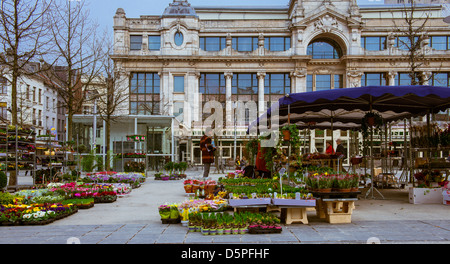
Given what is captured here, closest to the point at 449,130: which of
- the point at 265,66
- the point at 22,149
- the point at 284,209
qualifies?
the point at 284,209

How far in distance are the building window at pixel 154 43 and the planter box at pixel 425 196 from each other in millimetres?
46791

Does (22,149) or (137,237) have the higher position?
(22,149)

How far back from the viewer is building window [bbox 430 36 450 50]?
52.9m

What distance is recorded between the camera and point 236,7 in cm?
6256

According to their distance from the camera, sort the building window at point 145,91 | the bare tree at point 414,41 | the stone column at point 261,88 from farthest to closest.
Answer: the stone column at point 261,88 → the building window at point 145,91 → the bare tree at point 414,41

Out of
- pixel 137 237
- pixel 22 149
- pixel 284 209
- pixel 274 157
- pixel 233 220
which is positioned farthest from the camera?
pixel 22 149

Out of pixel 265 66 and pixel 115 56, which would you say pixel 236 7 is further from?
pixel 115 56

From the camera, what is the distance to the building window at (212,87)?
2164 inches

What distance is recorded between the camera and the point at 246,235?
733 cm

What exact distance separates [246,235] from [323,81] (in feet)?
164

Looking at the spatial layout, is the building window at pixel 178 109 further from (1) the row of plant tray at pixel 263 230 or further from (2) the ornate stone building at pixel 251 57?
(1) the row of plant tray at pixel 263 230

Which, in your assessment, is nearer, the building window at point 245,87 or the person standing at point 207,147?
the person standing at point 207,147

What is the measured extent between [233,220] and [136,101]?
4801 centimetres


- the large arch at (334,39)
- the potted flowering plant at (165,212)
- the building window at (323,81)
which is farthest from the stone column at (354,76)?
the potted flowering plant at (165,212)
